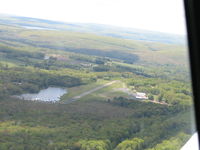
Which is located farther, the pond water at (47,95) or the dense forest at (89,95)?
the pond water at (47,95)

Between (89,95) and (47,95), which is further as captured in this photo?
(89,95)

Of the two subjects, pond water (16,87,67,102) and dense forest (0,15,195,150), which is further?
pond water (16,87,67,102)

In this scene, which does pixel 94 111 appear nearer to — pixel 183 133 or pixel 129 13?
pixel 183 133
